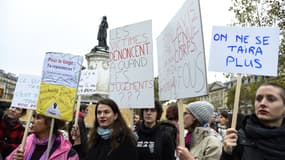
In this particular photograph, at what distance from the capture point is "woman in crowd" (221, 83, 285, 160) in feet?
8.43

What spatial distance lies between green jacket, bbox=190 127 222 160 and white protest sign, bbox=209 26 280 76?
0.87m

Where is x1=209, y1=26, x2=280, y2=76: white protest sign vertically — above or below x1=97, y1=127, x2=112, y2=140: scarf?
above

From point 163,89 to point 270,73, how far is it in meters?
1.35

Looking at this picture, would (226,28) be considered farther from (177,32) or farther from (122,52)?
(122,52)

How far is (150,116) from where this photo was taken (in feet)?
14.8

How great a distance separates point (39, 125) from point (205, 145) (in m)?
1.76

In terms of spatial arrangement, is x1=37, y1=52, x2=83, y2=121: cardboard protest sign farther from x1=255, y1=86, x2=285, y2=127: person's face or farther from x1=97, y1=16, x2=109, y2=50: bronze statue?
x1=97, y1=16, x2=109, y2=50: bronze statue

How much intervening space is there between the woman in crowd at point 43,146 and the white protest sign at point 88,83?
2.47 m

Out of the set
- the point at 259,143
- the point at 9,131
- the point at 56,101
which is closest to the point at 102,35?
the point at 9,131

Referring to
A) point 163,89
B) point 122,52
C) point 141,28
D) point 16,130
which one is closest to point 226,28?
point 163,89

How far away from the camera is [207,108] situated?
4121 mm

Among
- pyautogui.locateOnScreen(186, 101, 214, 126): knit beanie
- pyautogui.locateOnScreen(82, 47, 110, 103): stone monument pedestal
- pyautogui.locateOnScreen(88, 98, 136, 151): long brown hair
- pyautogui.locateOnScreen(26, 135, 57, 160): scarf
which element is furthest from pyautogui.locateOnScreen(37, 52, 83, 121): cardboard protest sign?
pyautogui.locateOnScreen(82, 47, 110, 103): stone monument pedestal

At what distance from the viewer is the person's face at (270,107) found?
2.69 meters

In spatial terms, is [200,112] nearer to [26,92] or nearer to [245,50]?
[245,50]
